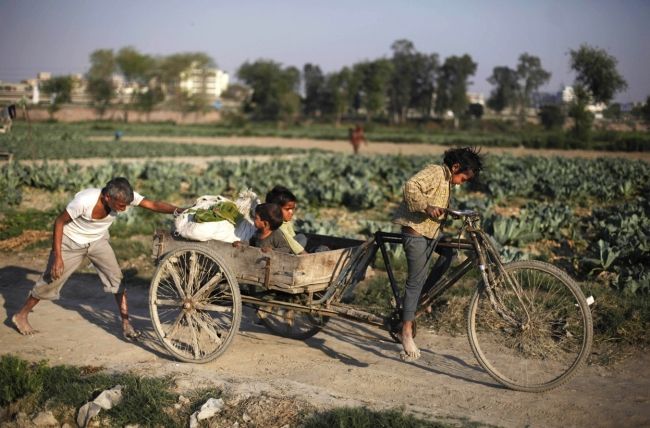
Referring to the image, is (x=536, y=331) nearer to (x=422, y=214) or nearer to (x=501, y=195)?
(x=422, y=214)

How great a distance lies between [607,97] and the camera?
49.4 meters

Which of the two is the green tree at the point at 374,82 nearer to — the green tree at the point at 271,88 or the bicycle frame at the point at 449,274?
the green tree at the point at 271,88

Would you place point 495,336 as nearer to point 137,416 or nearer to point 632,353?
point 632,353

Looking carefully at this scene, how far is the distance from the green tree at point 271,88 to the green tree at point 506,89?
25157mm

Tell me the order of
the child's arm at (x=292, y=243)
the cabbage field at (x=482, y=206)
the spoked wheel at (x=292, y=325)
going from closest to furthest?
the child's arm at (x=292, y=243)
the spoked wheel at (x=292, y=325)
the cabbage field at (x=482, y=206)

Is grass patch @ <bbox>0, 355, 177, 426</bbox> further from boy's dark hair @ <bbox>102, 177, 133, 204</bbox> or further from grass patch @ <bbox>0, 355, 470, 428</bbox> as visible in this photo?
boy's dark hair @ <bbox>102, 177, 133, 204</bbox>

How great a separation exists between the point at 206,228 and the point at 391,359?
75.8 inches

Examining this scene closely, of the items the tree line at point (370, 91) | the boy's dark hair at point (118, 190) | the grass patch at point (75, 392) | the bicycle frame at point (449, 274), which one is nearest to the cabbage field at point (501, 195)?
the bicycle frame at point (449, 274)

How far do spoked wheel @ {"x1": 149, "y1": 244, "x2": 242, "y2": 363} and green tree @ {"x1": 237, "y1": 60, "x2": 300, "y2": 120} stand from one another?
69246 mm

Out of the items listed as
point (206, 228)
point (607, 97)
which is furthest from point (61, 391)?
point (607, 97)

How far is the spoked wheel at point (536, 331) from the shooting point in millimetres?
4719

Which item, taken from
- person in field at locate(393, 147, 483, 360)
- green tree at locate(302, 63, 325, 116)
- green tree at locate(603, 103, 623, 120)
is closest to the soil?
person in field at locate(393, 147, 483, 360)

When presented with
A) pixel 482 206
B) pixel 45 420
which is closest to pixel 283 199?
pixel 45 420

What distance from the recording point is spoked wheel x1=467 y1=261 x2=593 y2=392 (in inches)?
186
